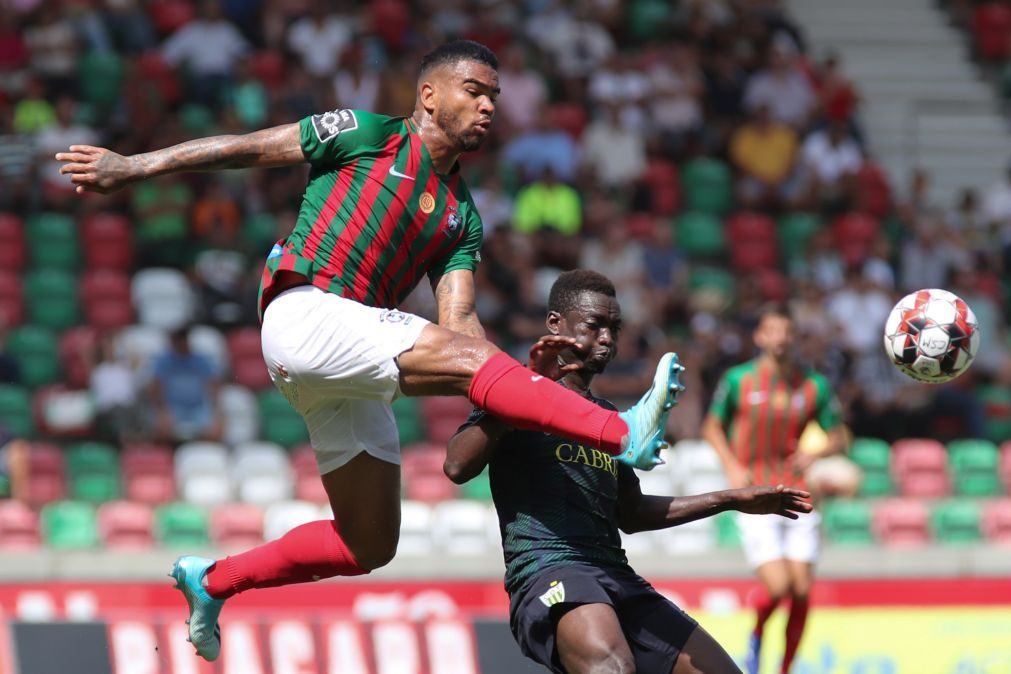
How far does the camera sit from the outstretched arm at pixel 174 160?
5.50 m

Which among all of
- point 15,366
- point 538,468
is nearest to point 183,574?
point 538,468

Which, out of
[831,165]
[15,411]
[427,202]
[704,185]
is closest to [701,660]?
[427,202]

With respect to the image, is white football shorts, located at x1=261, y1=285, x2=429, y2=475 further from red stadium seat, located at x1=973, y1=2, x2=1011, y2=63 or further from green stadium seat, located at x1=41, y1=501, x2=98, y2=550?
red stadium seat, located at x1=973, y1=2, x2=1011, y2=63

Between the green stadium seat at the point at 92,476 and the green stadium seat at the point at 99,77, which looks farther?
the green stadium seat at the point at 99,77

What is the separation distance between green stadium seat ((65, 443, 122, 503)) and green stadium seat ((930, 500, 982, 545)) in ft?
19.5

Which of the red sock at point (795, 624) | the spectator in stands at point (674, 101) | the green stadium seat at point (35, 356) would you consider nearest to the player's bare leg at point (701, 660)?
the red sock at point (795, 624)

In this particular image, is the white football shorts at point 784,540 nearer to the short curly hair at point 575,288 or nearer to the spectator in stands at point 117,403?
the short curly hair at point 575,288

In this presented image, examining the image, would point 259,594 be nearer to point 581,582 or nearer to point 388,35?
point 581,582

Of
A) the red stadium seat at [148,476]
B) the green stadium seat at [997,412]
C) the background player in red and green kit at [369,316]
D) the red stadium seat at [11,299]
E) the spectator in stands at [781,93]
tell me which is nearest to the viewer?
the background player in red and green kit at [369,316]

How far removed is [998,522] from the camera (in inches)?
452

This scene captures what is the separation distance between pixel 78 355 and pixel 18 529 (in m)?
1.79

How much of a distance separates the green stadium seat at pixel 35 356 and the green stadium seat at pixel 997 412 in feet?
25.2

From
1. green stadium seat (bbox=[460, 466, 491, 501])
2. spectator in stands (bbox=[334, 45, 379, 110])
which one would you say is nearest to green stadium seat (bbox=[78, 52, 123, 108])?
spectator in stands (bbox=[334, 45, 379, 110])

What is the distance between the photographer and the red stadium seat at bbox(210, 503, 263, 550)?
35.3ft
